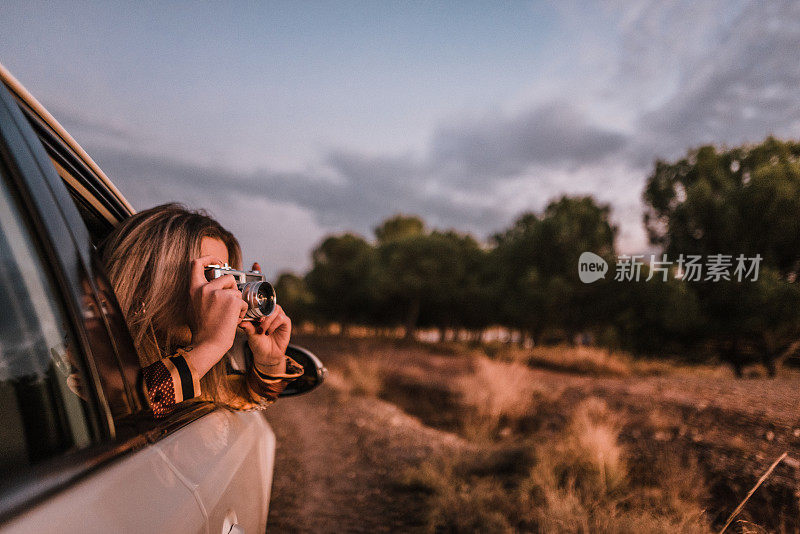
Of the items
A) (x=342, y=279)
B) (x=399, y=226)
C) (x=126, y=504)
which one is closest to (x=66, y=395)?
(x=126, y=504)

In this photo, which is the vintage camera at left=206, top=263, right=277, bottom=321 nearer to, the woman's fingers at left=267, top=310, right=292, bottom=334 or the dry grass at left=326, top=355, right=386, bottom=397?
the woman's fingers at left=267, top=310, right=292, bottom=334

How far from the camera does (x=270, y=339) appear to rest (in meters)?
1.74

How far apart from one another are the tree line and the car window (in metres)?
1.12

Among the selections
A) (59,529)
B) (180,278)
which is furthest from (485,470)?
(59,529)

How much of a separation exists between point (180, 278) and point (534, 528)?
3.02 m

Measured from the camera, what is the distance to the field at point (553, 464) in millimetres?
3170

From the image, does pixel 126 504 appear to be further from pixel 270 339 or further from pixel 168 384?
pixel 270 339

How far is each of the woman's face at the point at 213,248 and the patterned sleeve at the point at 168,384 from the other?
1.49 ft

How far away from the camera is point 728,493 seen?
11.2 feet

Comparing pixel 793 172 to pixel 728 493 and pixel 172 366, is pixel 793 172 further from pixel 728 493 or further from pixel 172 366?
pixel 172 366

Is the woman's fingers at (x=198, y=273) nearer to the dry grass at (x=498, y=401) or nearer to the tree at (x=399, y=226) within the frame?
the dry grass at (x=498, y=401)

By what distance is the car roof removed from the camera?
0.97 metres

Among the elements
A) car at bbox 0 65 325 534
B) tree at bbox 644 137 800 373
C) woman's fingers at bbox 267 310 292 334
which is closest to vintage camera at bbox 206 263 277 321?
woman's fingers at bbox 267 310 292 334

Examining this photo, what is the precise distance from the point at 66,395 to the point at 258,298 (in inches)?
27.4
